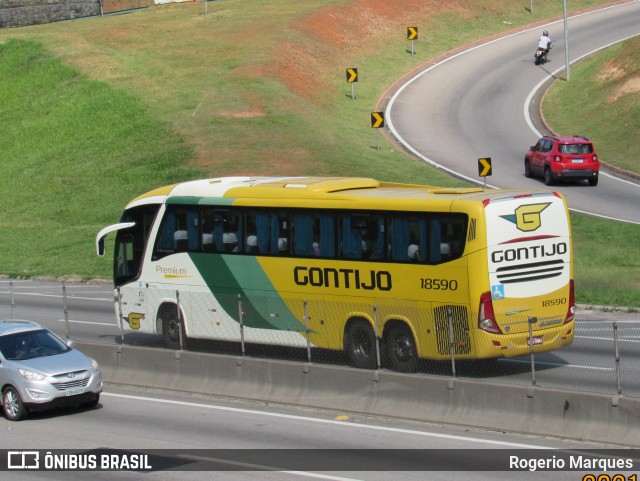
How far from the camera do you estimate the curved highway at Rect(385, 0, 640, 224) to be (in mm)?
51000

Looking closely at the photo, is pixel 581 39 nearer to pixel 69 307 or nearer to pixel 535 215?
pixel 69 307

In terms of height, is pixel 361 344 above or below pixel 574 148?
below

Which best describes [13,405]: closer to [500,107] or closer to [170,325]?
[170,325]

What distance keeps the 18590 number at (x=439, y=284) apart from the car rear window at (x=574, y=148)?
2897 cm

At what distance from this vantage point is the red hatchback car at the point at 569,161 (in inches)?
1965

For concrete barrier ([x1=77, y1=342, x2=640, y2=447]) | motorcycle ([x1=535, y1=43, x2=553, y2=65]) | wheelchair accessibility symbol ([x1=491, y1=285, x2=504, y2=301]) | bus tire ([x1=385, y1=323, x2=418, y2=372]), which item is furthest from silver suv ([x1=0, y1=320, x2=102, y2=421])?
motorcycle ([x1=535, y1=43, x2=553, y2=65])

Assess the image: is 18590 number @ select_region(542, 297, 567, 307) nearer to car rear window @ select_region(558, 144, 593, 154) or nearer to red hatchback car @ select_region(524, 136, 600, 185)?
red hatchback car @ select_region(524, 136, 600, 185)

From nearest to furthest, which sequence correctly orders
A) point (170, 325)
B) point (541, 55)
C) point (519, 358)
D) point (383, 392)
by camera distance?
point (383, 392), point (519, 358), point (170, 325), point (541, 55)

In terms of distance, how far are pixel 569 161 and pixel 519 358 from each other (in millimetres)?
27137

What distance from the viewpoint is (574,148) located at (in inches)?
1978

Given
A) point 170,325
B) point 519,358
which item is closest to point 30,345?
point 170,325

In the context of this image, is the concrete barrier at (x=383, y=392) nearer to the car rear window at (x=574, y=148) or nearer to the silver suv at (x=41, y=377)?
the silver suv at (x=41, y=377)

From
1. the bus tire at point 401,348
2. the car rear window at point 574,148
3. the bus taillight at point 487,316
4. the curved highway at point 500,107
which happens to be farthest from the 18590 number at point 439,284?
the car rear window at point 574,148

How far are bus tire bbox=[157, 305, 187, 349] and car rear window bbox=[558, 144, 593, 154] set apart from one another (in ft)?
91.5
